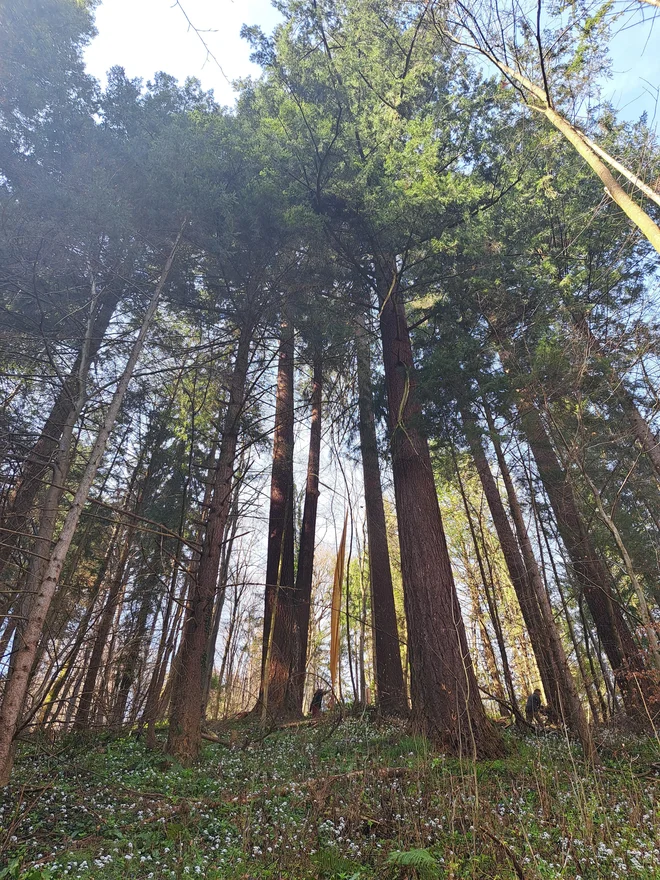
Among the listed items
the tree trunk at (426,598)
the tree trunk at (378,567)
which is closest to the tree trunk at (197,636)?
the tree trunk at (426,598)

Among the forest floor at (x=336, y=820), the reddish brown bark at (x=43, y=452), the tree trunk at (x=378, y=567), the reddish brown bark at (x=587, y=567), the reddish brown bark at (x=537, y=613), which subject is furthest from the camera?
the tree trunk at (x=378, y=567)

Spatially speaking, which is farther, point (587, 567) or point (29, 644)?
point (587, 567)

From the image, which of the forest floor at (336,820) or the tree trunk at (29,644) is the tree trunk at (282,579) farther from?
the tree trunk at (29,644)

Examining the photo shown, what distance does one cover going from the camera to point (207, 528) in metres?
6.04

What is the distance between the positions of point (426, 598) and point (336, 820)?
8.77ft

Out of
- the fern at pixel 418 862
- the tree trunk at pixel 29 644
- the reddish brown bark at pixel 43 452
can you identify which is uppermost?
the reddish brown bark at pixel 43 452

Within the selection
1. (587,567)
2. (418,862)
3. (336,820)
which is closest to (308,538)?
(587,567)

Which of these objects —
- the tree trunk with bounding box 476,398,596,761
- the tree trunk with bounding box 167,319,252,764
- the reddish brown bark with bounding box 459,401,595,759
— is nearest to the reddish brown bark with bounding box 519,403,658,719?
the tree trunk with bounding box 476,398,596,761

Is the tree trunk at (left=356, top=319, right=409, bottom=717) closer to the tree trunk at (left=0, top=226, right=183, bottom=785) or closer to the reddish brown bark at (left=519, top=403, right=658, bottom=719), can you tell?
the reddish brown bark at (left=519, top=403, right=658, bottom=719)

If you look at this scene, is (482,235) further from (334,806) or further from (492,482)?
(334,806)

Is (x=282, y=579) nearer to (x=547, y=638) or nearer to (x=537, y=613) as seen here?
(x=537, y=613)

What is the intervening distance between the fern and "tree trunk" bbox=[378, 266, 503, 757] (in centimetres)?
132

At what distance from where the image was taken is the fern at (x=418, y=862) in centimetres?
263

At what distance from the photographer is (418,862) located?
2.73m
